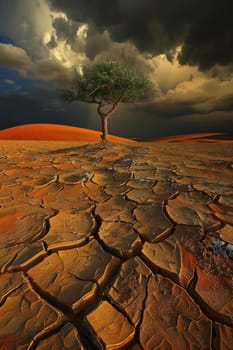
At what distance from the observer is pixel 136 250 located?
4.35 ft

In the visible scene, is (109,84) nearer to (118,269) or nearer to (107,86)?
(107,86)

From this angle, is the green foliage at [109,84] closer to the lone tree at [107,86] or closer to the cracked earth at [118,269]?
the lone tree at [107,86]

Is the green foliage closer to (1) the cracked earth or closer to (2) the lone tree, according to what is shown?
(2) the lone tree

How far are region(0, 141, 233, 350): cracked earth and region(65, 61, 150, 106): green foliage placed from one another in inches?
293

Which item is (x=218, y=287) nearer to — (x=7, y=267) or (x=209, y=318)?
(x=209, y=318)

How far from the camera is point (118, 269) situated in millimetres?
1183

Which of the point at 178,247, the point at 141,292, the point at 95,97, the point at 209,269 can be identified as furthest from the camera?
the point at 95,97

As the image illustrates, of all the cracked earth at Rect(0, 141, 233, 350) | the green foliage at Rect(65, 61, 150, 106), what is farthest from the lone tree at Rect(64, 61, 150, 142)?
the cracked earth at Rect(0, 141, 233, 350)

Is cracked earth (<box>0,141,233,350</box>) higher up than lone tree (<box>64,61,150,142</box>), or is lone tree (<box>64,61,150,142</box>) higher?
lone tree (<box>64,61,150,142</box>)

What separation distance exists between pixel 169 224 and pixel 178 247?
264mm

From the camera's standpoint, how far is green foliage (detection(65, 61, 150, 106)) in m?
8.56

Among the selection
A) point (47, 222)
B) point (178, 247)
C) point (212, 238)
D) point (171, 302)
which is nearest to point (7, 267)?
point (47, 222)

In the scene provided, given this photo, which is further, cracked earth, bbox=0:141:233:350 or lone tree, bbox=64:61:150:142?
lone tree, bbox=64:61:150:142

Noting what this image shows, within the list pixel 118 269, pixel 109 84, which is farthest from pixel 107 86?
pixel 118 269
